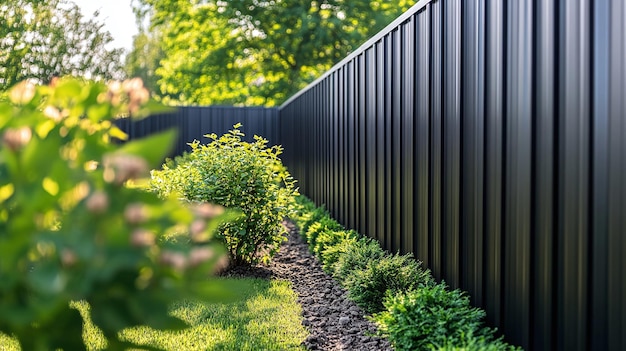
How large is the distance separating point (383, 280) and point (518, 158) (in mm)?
1577

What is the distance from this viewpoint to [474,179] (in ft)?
11.2

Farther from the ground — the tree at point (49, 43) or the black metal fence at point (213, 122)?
the tree at point (49, 43)

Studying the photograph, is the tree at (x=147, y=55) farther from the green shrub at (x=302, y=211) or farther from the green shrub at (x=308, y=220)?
the green shrub at (x=308, y=220)

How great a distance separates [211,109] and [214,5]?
7217 mm

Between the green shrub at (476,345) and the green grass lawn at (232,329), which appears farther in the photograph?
the green grass lawn at (232,329)

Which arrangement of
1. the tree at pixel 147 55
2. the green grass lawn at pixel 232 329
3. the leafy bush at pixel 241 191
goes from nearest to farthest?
the green grass lawn at pixel 232 329, the leafy bush at pixel 241 191, the tree at pixel 147 55

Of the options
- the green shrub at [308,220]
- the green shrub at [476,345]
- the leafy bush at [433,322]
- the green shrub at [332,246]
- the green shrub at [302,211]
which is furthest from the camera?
the green shrub at [308,220]

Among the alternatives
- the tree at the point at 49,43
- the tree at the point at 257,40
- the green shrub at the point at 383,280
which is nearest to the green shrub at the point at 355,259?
the green shrub at the point at 383,280

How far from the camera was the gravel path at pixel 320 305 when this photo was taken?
3824 mm

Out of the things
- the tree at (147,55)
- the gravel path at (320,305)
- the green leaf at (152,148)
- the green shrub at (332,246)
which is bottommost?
the gravel path at (320,305)

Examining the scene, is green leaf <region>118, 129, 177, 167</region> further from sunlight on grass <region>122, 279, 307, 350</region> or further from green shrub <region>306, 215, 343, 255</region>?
green shrub <region>306, 215, 343, 255</region>

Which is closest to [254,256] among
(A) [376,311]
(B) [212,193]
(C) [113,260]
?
(B) [212,193]

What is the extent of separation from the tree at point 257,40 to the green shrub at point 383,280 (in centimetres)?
1627

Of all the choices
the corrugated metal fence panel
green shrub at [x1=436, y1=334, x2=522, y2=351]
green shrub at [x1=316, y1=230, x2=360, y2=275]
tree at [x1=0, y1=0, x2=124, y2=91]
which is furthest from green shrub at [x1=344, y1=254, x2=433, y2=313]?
tree at [x1=0, y1=0, x2=124, y2=91]
